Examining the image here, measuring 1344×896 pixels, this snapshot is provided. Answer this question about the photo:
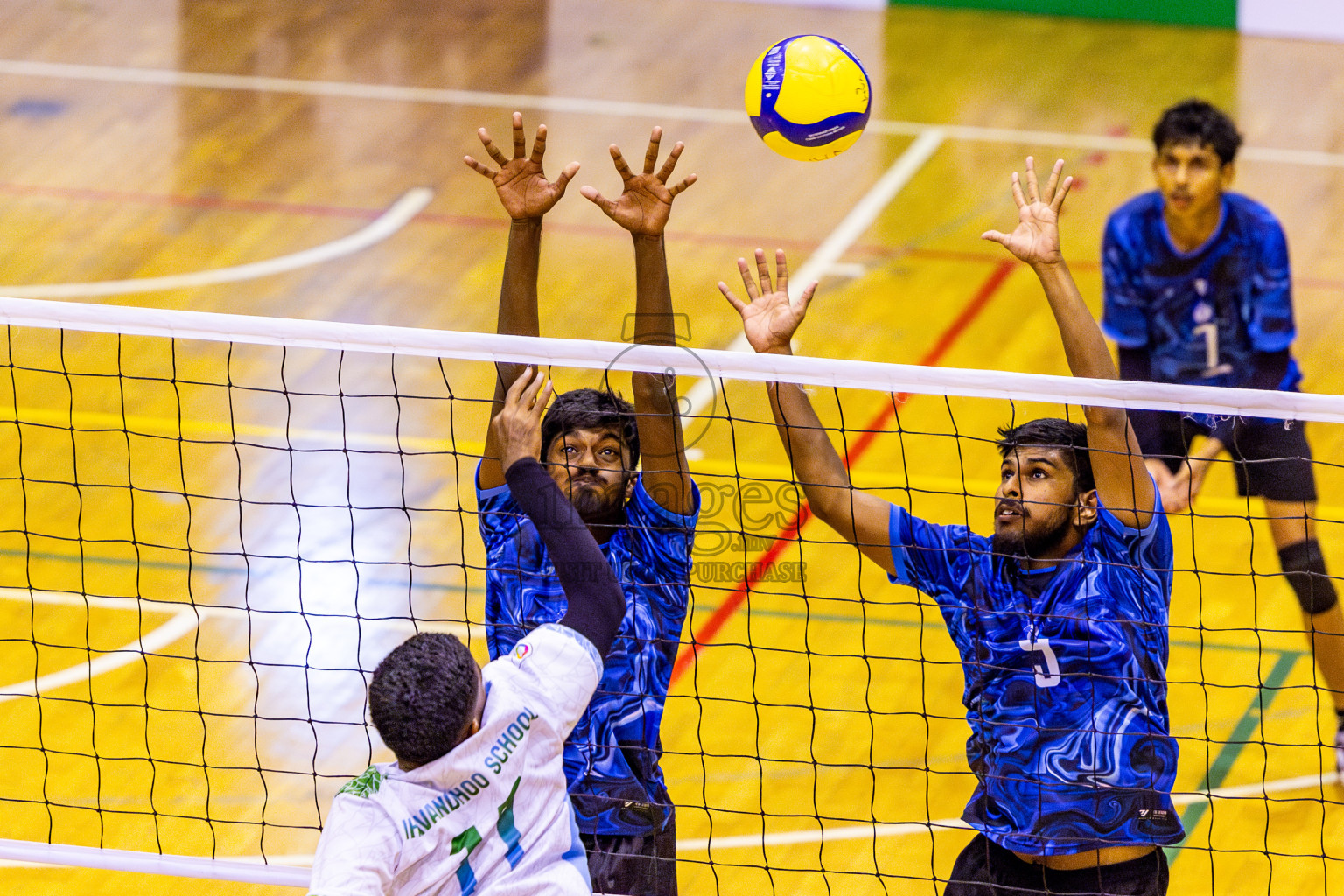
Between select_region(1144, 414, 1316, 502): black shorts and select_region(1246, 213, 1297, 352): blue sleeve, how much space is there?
0.99 feet

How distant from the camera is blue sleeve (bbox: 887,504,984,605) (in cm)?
415

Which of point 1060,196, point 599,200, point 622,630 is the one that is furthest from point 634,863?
point 1060,196

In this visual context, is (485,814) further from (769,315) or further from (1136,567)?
(1136,567)

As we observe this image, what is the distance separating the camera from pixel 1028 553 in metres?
4.15

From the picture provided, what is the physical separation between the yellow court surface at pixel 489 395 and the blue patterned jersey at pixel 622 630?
89cm

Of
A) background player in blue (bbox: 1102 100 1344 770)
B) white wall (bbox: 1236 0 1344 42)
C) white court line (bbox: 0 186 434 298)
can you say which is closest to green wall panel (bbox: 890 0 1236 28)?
white wall (bbox: 1236 0 1344 42)

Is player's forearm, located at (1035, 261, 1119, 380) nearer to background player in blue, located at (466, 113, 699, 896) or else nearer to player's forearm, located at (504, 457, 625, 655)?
background player in blue, located at (466, 113, 699, 896)

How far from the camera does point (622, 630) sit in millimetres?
4215

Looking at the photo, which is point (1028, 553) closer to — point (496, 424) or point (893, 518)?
point (893, 518)

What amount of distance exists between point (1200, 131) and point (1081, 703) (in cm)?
304

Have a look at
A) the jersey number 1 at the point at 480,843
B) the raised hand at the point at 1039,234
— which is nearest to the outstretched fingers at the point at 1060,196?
the raised hand at the point at 1039,234

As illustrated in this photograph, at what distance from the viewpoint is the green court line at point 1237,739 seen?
5.65 meters

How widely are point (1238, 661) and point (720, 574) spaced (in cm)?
197

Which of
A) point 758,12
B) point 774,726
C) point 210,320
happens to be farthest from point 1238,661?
point 758,12
